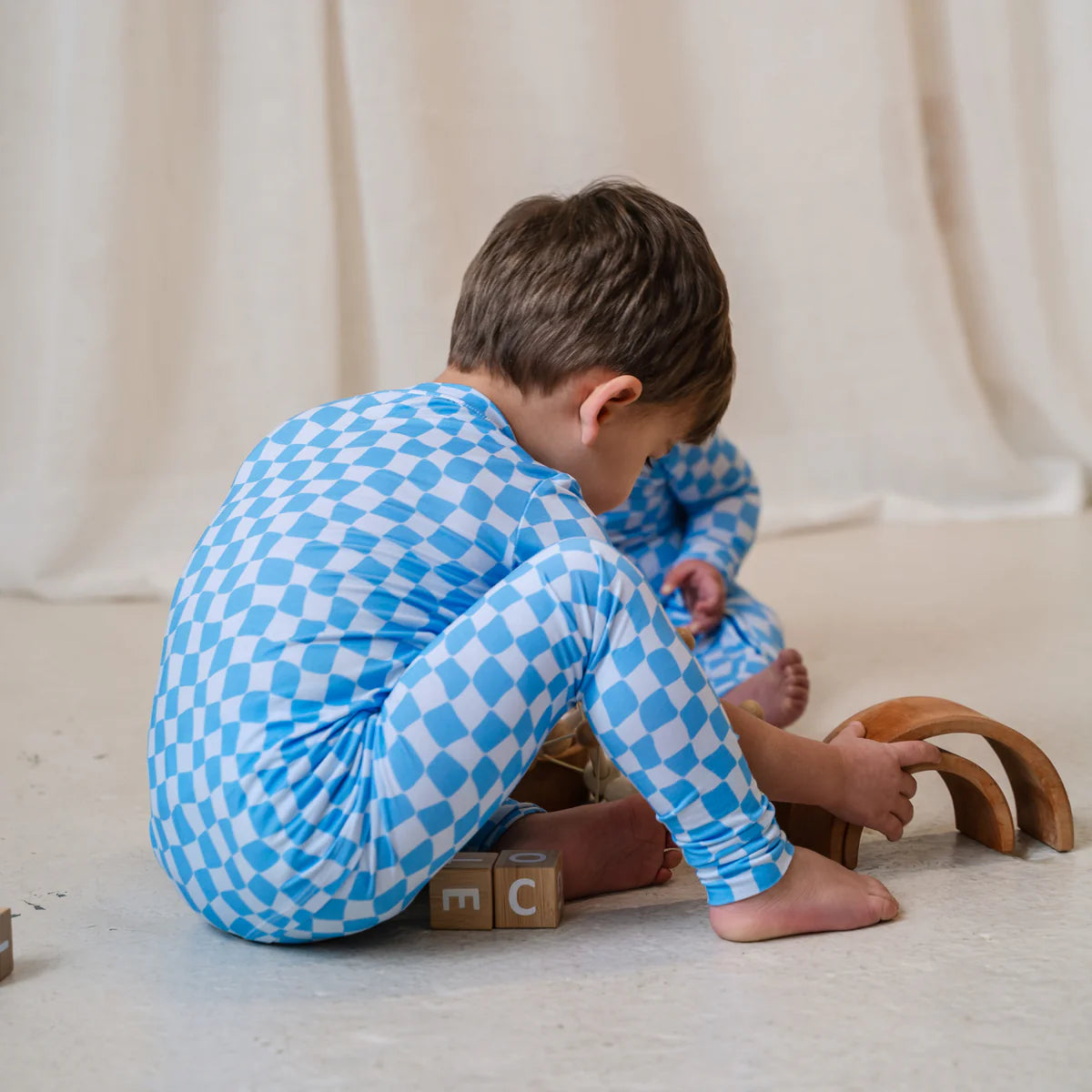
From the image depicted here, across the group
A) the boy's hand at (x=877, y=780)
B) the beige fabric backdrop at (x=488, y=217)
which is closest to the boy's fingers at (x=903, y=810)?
the boy's hand at (x=877, y=780)

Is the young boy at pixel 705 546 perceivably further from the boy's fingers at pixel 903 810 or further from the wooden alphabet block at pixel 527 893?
the wooden alphabet block at pixel 527 893

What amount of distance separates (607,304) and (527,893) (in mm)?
389

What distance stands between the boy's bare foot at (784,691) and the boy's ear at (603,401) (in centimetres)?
41

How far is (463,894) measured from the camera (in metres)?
0.82

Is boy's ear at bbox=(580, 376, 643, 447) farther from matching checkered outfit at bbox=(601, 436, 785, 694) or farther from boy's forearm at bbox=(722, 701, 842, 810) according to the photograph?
matching checkered outfit at bbox=(601, 436, 785, 694)

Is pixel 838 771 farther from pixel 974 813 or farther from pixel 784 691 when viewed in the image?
pixel 784 691

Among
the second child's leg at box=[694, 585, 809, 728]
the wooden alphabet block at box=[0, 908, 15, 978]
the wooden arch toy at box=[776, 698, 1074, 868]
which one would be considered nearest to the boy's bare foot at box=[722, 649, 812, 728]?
the second child's leg at box=[694, 585, 809, 728]

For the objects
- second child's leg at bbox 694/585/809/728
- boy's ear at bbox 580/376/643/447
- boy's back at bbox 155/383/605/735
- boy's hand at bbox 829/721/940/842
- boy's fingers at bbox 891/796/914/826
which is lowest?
second child's leg at bbox 694/585/809/728

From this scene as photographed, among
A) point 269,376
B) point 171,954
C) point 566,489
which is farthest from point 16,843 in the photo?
point 269,376

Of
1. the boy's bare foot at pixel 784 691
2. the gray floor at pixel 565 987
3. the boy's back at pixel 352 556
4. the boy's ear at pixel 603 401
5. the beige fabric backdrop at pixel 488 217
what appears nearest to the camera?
the gray floor at pixel 565 987

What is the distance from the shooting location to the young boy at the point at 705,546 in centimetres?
134

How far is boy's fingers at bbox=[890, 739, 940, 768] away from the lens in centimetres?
86

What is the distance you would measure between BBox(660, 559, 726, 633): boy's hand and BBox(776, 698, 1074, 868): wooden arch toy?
40 centimetres

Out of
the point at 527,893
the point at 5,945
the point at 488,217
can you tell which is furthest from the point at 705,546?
the point at 488,217
